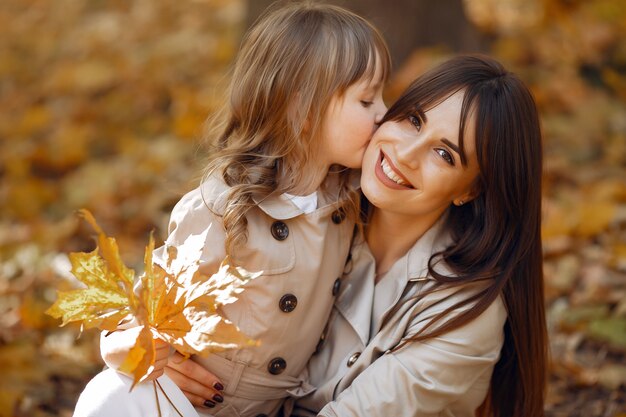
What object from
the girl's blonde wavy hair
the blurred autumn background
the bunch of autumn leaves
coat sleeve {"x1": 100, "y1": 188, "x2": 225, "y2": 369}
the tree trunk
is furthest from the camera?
the tree trunk

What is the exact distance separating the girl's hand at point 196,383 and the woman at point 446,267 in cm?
1

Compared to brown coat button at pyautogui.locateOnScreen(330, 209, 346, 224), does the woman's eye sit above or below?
above

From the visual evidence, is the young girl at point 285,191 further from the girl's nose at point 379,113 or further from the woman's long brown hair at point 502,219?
the woman's long brown hair at point 502,219

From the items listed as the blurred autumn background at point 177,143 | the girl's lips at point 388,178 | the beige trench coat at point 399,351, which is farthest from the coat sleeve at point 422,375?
the blurred autumn background at point 177,143

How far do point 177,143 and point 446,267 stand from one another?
321 cm

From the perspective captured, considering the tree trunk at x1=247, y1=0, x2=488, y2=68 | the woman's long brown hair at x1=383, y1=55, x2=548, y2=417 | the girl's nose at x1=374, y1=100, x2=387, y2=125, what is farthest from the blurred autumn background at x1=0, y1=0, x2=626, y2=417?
the girl's nose at x1=374, y1=100, x2=387, y2=125

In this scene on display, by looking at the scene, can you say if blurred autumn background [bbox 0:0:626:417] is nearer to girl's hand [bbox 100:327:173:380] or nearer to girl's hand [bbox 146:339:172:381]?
girl's hand [bbox 100:327:173:380]

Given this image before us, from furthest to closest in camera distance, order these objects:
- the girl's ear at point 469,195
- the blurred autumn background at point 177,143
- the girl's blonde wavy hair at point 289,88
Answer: the blurred autumn background at point 177,143 < the girl's ear at point 469,195 < the girl's blonde wavy hair at point 289,88

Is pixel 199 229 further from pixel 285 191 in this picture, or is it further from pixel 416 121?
pixel 416 121

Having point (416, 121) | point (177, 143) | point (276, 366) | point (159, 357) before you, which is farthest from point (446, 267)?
point (177, 143)

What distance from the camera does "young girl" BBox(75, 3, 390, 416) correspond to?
7.45 ft

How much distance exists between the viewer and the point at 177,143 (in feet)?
17.3

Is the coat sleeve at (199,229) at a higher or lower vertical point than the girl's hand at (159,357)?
higher

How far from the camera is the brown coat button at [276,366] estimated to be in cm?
236
